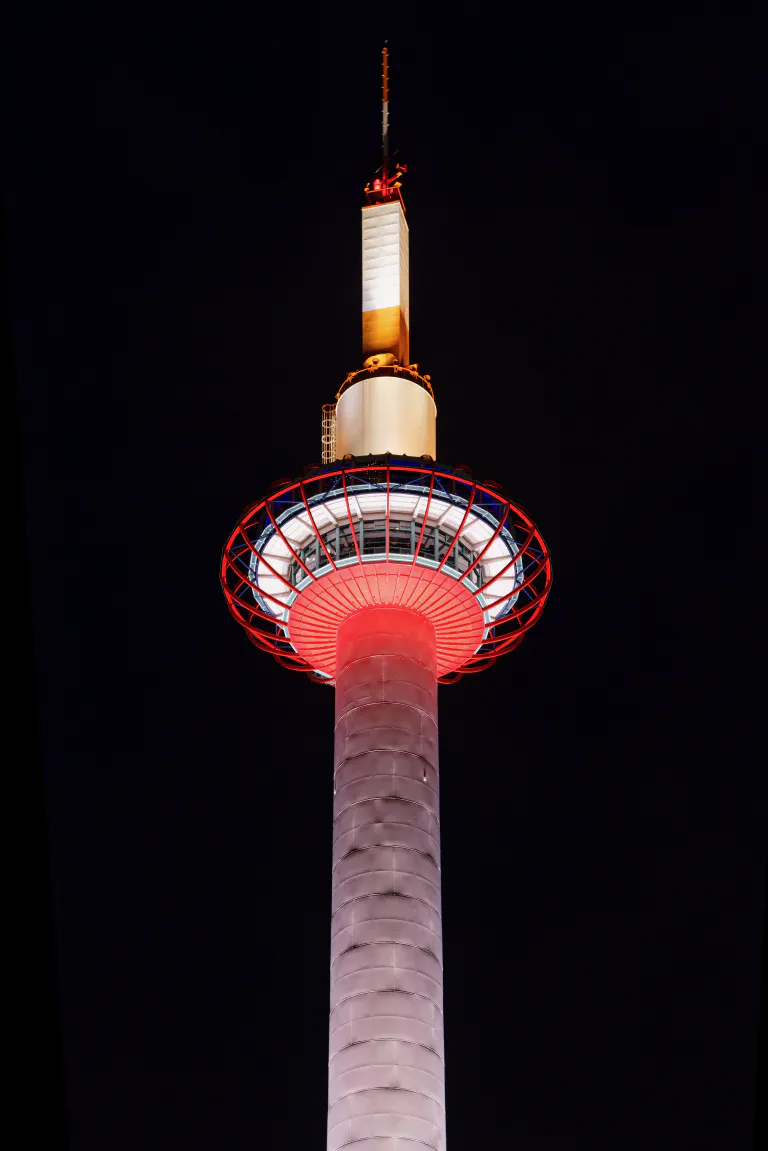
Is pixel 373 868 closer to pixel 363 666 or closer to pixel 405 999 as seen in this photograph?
pixel 405 999

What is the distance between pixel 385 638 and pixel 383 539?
4.72 m

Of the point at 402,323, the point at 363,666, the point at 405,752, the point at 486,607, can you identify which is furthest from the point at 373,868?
the point at 402,323

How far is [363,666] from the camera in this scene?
5666 cm

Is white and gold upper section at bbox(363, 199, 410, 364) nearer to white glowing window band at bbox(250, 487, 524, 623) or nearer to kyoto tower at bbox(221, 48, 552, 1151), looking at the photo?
kyoto tower at bbox(221, 48, 552, 1151)

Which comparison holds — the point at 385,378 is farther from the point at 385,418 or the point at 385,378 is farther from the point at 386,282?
the point at 386,282

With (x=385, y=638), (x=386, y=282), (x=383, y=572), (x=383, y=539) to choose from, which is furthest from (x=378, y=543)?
(x=386, y=282)

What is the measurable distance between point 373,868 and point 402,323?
30.9 metres

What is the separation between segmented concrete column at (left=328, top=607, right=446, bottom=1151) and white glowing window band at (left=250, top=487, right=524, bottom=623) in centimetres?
283

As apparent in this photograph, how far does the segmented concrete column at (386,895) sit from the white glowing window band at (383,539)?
9.28 feet

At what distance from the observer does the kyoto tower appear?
47.7 m

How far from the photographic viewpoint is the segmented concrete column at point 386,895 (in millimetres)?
46625

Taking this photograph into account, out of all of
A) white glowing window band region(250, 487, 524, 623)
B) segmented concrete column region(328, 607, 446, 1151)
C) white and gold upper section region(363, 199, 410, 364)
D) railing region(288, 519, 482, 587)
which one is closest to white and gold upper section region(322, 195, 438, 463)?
white and gold upper section region(363, 199, 410, 364)

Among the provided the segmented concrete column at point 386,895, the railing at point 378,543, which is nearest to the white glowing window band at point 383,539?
the railing at point 378,543

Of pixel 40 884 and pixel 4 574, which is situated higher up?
pixel 4 574
